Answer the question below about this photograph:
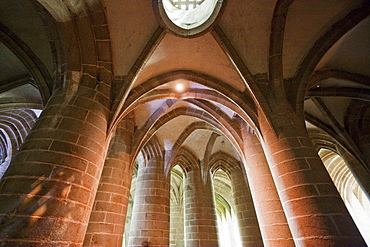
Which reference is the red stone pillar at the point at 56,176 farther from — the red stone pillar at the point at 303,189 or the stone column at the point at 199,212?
the stone column at the point at 199,212

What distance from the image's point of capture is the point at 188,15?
18.9ft

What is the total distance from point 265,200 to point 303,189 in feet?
6.71

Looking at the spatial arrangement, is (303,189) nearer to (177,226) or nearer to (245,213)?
(245,213)

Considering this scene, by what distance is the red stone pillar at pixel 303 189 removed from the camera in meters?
3.02

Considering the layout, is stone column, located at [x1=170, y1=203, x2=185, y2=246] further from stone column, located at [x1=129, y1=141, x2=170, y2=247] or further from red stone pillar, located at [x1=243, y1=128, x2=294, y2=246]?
red stone pillar, located at [x1=243, y1=128, x2=294, y2=246]

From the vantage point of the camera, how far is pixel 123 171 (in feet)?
20.6

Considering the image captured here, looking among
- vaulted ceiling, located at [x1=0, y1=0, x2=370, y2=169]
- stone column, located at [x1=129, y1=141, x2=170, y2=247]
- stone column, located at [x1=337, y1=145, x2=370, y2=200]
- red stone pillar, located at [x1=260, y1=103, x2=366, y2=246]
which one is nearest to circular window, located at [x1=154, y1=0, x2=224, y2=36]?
vaulted ceiling, located at [x1=0, y1=0, x2=370, y2=169]

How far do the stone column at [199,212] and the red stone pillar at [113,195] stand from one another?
3.34 meters

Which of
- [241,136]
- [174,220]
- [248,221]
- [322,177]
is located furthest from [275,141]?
[174,220]

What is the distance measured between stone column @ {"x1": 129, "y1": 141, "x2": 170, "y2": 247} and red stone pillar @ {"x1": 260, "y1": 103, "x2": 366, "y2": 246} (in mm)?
4687

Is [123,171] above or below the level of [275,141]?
above

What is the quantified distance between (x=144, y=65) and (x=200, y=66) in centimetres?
169

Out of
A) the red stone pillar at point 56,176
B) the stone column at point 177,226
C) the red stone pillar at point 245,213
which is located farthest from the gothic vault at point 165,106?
the stone column at point 177,226

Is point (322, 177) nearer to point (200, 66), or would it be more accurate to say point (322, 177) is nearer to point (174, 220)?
point (200, 66)
